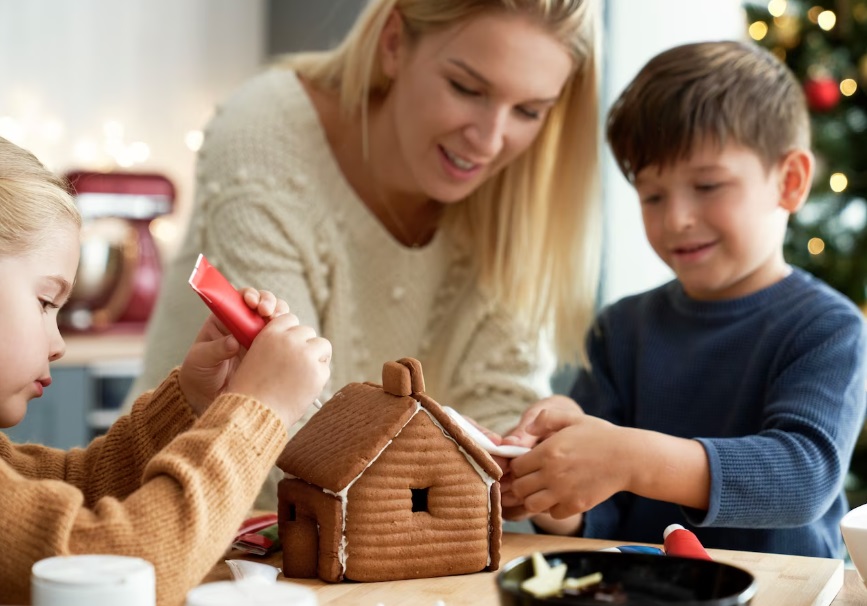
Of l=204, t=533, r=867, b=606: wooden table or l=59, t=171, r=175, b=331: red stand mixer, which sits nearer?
l=204, t=533, r=867, b=606: wooden table

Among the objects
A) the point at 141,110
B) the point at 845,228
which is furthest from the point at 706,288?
the point at 141,110

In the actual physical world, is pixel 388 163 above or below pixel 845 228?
above

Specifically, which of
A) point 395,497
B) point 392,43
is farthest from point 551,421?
point 392,43

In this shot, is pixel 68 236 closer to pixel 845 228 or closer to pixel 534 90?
pixel 534 90

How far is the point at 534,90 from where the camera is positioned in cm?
146

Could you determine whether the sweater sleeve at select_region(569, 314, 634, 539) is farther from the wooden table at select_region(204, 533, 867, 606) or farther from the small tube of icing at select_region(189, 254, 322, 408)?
the small tube of icing at select_region(189, 254, 322, 408)

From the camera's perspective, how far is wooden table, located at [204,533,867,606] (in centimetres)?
81

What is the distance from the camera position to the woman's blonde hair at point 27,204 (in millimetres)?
892

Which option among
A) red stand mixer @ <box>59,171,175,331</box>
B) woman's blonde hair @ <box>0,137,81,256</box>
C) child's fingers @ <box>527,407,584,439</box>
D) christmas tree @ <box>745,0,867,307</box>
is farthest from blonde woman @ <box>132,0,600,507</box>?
red stand mixer @ <box>59,171,175,331</box>

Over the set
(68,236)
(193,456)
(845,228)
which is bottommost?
(845,228)

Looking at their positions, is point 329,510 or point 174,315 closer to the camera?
point 329,510

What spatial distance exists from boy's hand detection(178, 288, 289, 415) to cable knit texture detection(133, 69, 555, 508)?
1.58 ft

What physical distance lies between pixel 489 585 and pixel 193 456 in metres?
0.25

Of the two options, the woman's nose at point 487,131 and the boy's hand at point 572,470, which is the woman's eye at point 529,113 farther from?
the boy's hand at point 572,470
